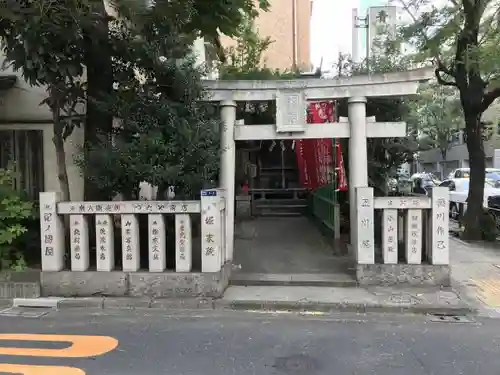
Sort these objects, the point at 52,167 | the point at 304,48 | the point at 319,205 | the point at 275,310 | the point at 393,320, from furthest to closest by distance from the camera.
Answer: the point at 304,48
the point at 319,205
the point at 52,167
the point at 275,310
the point at 393,320

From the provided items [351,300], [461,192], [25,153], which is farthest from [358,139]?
[461,192]

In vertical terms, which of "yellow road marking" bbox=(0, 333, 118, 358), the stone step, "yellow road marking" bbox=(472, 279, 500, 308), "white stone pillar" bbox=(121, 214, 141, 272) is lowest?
"yellow road marking" bbox=(472, 279, 500, 308)

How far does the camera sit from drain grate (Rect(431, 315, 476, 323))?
645cm

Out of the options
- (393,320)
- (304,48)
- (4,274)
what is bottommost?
(393,320)

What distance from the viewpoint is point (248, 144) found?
1566 cm

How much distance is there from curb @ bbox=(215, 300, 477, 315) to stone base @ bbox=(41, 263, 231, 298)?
0.39m

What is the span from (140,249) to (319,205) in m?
6.17

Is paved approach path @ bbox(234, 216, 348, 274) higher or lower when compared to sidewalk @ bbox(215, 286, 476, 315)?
→ higher

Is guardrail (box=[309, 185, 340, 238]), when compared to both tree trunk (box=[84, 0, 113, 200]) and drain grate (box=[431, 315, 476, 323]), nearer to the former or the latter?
drain grate (box=[431, 315, 476, 323])

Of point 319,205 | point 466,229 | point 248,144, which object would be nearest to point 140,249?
point 319,205

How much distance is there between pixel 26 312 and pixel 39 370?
8.28 feet

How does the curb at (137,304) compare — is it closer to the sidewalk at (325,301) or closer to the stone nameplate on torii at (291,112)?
the sidewalk at (325,301)

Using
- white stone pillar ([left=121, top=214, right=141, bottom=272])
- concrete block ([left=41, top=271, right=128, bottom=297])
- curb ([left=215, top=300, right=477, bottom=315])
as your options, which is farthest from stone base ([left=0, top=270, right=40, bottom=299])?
curb ([left=215, top=300, right=477, bottom=315])

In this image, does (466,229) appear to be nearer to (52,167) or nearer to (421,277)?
(421,277)
